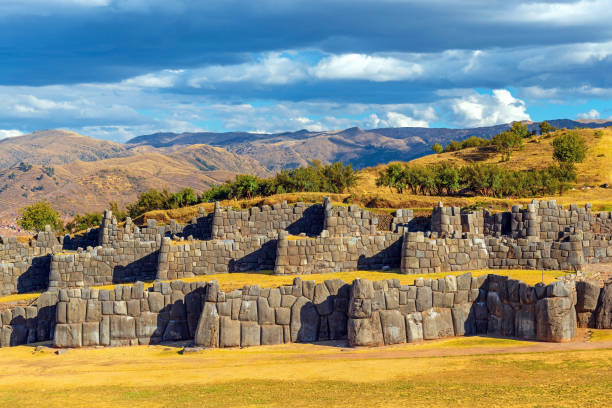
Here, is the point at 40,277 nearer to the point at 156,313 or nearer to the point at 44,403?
the point at 156,313

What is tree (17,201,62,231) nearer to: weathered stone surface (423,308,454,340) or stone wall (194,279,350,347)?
stone wall (194,279,350,347)

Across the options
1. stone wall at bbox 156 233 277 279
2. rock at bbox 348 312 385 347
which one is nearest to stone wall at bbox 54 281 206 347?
rock at bbox 348 312 385 347

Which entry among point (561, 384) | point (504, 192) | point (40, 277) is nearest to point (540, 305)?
point (561, 384)

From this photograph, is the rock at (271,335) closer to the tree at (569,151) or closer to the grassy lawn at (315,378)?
the grassy lawn at (315,378)

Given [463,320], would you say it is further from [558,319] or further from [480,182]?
[480,182]

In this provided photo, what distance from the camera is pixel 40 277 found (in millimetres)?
40969

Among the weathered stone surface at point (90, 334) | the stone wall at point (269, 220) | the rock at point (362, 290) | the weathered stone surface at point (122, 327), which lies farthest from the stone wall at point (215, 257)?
the rock at point (362, 290)

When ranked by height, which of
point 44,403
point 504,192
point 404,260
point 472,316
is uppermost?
point 504,192

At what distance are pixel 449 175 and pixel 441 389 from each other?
50497 mm

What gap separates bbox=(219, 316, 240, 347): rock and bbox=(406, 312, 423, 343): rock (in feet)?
21.3

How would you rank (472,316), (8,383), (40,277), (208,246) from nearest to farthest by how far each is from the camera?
(8,383)
(472,316)
(208,246)
(40,277)

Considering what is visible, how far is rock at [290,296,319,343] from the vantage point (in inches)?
1085

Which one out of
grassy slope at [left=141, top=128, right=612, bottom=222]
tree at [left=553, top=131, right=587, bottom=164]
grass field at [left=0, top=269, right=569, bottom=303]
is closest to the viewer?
grass field at [left=0, top=269, right=569, bottom=303]

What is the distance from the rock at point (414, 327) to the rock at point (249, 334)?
572 cm
